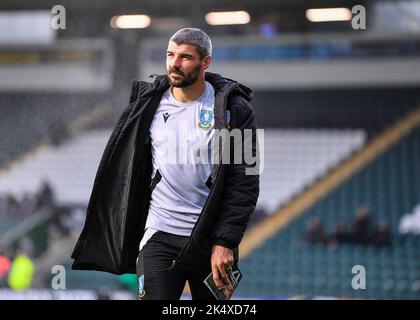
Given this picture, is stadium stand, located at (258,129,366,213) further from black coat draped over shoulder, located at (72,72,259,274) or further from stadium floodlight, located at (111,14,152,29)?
black coat draped over shoulder, located at (72,72,259,274)

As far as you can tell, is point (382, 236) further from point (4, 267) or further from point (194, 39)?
point (194, 39)

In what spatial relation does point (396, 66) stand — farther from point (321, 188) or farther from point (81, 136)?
point (81, 136)

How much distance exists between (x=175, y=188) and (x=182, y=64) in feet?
1.25

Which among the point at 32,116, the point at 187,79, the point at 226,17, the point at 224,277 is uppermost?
the point at 226,17

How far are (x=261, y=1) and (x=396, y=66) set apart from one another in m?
3.00

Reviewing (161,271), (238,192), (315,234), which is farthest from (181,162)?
(315,234)

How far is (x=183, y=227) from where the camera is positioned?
2.56m

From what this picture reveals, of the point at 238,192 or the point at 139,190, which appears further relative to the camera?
the point at 139,190

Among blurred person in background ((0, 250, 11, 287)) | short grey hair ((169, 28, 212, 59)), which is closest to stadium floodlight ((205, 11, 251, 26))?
blurred person in background ((0, 250, 11, 287))

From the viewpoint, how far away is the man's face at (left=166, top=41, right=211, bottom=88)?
8.41 feet

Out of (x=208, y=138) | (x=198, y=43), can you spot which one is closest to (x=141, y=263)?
(x=208, y=138)

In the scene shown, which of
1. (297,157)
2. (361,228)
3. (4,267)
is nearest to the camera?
(4,267)

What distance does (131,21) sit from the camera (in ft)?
21.1

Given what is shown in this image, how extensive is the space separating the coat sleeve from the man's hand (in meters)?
0.02
